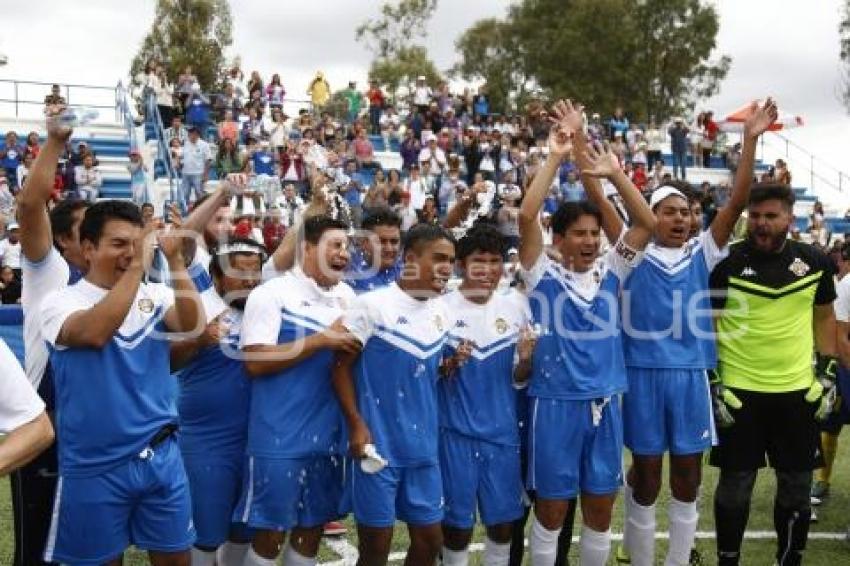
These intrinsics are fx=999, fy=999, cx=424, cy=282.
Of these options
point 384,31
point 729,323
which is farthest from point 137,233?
point 384,31

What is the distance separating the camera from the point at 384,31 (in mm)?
44469

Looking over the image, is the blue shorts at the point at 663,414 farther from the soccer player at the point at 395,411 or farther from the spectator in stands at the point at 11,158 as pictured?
the spectator in stands at the point at 11,158

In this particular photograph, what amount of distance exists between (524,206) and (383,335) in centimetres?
105

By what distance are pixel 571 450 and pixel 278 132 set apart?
15106 mm

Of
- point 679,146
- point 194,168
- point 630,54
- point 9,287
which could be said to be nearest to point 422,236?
point 9,287

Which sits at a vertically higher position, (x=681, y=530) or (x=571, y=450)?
(x=571, y=450)

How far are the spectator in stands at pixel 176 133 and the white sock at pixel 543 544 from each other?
1424 cm

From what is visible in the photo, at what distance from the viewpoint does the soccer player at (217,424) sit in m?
4.88

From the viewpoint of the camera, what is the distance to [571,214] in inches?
210

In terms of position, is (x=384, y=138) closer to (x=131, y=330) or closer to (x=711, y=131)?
(x=711, y=131)

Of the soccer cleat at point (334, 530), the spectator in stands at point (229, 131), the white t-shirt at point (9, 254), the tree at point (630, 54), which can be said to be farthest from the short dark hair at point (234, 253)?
the tree at point (630, 54)

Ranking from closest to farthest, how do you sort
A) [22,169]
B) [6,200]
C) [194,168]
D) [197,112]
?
[6,200], [22,169], [194,168], [197,112]

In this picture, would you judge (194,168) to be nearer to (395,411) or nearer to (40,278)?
(40,278)

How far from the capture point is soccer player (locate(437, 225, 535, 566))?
5035mm
